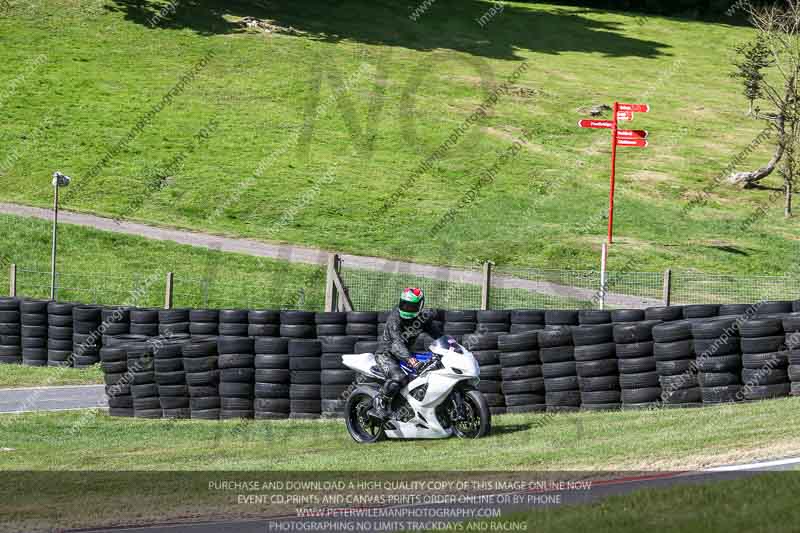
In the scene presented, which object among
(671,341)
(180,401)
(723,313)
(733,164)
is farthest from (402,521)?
(733,164)

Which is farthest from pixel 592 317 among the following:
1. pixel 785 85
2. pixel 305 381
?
pixel 785 85

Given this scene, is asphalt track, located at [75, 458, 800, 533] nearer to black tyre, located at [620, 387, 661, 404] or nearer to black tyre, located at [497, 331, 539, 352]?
black tyre, located at [620, 387, 661, 404]

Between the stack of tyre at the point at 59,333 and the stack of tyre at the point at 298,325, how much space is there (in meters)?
5.42

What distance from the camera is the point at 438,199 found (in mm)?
45469

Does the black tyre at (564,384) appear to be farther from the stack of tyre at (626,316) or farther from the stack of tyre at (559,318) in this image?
the stack of tyre at (559,318)

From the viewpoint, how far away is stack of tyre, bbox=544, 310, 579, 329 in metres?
19.9

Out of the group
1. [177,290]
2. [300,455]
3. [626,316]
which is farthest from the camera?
[177,290]

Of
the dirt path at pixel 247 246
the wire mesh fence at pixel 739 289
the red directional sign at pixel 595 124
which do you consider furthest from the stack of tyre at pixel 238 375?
the red directional sign at pixel 595 124

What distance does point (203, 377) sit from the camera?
1702 centimetres

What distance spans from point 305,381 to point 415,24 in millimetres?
57799

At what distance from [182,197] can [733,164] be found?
25499 millimetres

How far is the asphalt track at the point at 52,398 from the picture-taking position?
18906 mm

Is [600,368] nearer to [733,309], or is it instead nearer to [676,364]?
[676,364]

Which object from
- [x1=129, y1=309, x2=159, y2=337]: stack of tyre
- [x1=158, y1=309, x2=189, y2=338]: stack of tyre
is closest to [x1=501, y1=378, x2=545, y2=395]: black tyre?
[x1=158, y1=309, x2=189, y2=338]: stack of tyre
